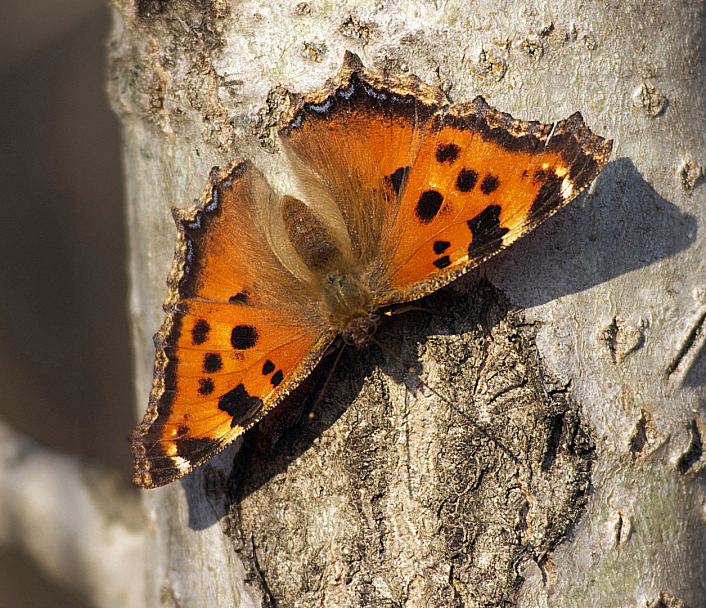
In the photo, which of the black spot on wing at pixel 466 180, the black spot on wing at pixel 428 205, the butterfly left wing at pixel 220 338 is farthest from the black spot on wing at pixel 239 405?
the black spot on wing at pixel 466 180

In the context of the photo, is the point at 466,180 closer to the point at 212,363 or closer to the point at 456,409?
the point at 456,409

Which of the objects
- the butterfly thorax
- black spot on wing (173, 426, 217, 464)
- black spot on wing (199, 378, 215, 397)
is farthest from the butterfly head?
black spot on wing (173, 426, 217, 464)

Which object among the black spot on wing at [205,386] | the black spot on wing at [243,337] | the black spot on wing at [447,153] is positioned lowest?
the black spot on wing at [205,386]

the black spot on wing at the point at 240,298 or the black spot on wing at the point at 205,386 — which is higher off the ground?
the black spot on wing at the point at 240,298

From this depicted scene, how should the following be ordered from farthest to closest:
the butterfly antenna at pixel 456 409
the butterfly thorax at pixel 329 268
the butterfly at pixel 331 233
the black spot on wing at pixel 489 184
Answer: the butterfly thorax at pixel 329 268, the black spot on wing at pixel 489 184, the butterfly at pixel 331 233, the butterfly antenna at pixel 456 409

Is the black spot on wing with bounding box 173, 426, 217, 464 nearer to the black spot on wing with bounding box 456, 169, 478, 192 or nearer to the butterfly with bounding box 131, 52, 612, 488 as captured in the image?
the butterfly with bounding box 131, 52, 612, 488

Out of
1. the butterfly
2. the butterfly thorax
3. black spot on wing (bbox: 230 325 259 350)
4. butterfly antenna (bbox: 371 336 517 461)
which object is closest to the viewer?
butterfly antenna (bbox: 371 336 517 461)

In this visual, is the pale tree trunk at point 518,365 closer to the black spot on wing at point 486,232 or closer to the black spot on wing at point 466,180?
the black spot on wing at point 486,232
